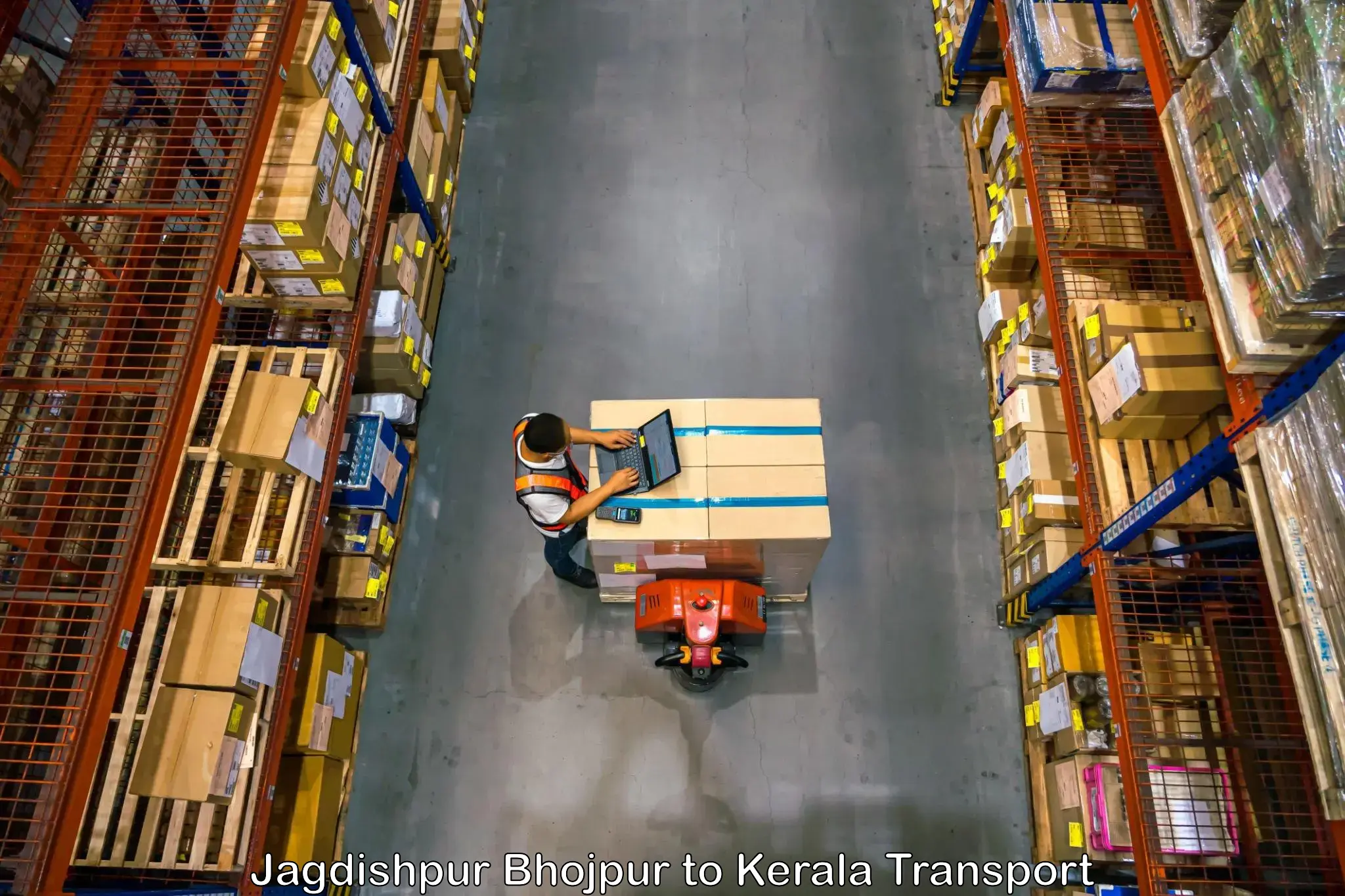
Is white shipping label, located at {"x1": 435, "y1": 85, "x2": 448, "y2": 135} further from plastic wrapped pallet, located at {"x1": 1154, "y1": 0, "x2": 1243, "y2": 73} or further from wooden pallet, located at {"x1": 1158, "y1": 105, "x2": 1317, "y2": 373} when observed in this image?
wooden pallet, located at {"x1": 1158, "y1": 105, "x2": 1317, "y2": 373}

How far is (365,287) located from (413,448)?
50.0 inches

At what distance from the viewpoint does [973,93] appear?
7.48 metres

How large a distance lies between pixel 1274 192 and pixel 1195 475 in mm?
1162

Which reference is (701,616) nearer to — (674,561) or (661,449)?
(674,561)

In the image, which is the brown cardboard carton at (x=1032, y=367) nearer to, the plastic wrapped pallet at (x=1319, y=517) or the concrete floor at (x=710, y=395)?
the concrete floor at (x=710, y=395)

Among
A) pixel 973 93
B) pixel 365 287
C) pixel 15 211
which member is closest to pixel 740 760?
Answer: pixel 365 287

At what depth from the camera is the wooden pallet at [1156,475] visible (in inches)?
165

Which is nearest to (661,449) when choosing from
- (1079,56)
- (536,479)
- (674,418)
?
(674,418)

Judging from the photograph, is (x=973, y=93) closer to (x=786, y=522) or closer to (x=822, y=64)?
(x=822, y=64)

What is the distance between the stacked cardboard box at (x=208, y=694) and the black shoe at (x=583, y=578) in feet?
5.84

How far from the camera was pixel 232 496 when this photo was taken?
14.3 ft

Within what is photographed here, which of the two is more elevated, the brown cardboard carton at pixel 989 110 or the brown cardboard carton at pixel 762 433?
the brown cardboard carton at pixel 989 110

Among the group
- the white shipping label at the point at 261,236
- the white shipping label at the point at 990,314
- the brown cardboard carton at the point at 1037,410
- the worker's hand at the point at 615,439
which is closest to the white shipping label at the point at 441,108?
the white shipping label at the point at 261,236

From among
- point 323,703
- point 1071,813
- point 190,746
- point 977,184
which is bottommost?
point 1071,813
